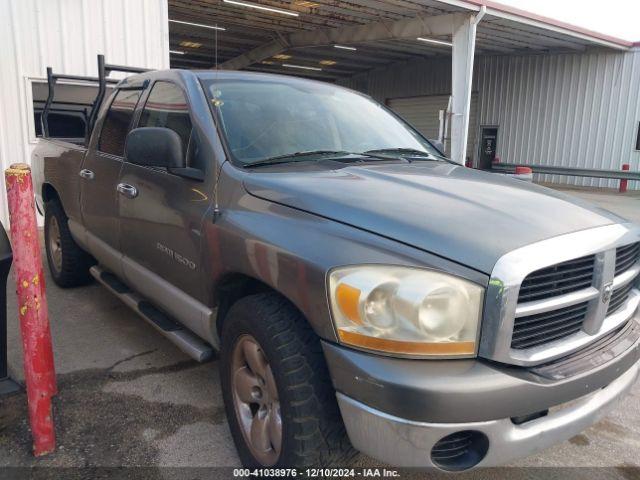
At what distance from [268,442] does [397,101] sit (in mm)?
23705

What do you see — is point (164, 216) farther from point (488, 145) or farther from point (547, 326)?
point (488, 145)

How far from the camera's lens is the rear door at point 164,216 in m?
2.62

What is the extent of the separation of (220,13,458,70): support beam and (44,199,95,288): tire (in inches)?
448

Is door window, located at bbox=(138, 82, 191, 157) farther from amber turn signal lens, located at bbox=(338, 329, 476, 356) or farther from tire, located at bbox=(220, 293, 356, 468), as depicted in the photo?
amber turn signal lens, located at bbox=(338, 329, 476, 356)

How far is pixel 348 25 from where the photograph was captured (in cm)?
1581

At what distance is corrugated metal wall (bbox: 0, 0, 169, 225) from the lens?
7.20m

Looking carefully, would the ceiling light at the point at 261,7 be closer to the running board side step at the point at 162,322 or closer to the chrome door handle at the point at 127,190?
the running board side step at the point at 162,322

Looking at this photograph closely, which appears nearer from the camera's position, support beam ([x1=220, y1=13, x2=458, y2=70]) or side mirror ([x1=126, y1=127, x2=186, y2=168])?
side mirror ([x1=126, y1=127, x2=186, y2=168])

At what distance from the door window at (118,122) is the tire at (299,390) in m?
2.08

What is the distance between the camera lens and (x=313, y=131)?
295cm

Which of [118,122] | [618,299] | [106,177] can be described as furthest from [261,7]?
[618,299]

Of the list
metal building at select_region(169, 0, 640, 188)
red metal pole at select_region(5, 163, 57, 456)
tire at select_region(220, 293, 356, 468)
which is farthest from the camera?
metal building at select_region(169, 0, 640, 188)

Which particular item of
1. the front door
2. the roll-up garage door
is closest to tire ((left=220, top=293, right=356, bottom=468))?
the front door

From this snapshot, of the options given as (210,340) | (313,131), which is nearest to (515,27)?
(313,131)
